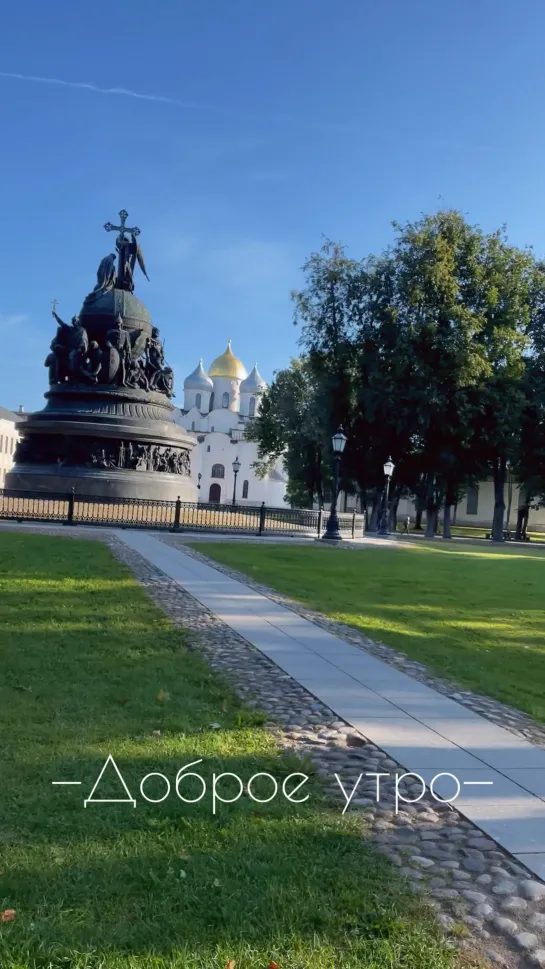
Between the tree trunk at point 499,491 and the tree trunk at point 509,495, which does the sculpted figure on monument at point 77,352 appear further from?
the tree trunk at point 509,495

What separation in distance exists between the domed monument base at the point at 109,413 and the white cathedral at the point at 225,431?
5550cm

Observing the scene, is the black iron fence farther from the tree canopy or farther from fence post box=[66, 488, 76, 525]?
the tree canopy

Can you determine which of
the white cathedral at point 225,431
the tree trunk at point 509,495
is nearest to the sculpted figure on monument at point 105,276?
the tree trunk at point 509,495

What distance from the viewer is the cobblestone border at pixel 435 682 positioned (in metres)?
6.05

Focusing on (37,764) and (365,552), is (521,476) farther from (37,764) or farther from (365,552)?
(37,764)

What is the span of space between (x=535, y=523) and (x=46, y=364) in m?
61.0

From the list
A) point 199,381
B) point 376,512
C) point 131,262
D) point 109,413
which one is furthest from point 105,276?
point 199,381

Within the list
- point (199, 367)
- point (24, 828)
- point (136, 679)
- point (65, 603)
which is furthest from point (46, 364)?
point (199, 367)

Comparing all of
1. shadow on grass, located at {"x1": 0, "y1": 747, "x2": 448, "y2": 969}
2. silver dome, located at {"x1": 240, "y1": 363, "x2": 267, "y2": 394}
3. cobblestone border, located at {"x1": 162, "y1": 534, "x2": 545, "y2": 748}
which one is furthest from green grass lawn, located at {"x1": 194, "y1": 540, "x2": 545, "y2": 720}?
silver dome, located at {"x1": 240, "y1": 363, "x2": 267, "y2": 394}

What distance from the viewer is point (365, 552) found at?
78.3 feet

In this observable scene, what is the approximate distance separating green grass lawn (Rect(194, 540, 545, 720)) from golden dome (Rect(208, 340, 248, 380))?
9560cm

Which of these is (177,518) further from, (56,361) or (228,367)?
(228,367)

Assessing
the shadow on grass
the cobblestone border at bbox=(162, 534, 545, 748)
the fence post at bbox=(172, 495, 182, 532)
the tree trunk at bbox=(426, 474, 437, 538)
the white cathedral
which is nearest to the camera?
the shadow on grass

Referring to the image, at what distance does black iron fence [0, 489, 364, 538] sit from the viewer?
2481 centimetres
